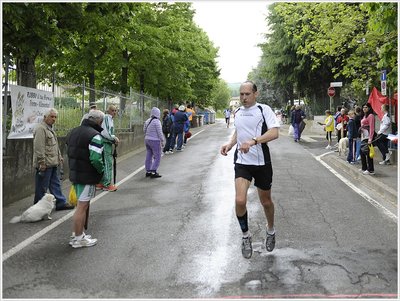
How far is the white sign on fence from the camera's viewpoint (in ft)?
27.6

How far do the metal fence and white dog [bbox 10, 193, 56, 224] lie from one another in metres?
2.06

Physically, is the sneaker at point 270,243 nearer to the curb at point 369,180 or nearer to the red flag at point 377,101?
the curb at point 369,180

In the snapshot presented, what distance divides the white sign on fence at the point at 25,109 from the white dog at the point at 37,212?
6.64 feet

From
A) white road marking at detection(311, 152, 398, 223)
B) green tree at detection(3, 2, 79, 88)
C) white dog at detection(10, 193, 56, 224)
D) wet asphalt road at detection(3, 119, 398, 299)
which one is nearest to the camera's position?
wet asphalt road at detection(3, 119, 398, 299)

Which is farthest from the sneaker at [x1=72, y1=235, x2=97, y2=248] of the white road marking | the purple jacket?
the purple jacket

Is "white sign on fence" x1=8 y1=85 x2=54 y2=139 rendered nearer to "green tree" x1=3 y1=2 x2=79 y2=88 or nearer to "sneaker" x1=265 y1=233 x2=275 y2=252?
"green tree" x1=3 y1=2 x2=79 y2=88

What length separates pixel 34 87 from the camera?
10.0m

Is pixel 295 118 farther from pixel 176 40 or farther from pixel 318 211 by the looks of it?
pixel 318 211

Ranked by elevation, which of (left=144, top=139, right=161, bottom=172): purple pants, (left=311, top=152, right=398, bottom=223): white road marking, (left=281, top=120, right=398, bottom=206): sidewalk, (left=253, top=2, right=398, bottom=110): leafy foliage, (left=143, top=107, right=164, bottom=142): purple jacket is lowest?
(left=311, top=152, right=398, bottom=223): white road marking

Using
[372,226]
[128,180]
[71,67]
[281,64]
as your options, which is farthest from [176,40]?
[372,226]

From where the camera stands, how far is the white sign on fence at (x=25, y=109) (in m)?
8.42

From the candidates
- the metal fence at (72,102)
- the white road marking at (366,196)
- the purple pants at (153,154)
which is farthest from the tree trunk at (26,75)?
the white road marking at (366,196)

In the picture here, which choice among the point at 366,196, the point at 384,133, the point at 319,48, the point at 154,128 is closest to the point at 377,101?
the point at 384,133

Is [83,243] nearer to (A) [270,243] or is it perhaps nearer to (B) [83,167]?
(B) [83,167]
